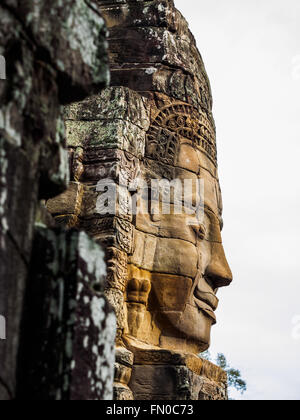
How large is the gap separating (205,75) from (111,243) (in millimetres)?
3190

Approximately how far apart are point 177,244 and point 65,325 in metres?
6.15

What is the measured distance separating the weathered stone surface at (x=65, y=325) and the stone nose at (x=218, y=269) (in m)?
6.42

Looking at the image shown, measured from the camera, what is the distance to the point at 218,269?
8.76 meters

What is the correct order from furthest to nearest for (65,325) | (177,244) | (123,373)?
(177,244) < (123,373) < (65,325)

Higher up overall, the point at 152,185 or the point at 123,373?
the point at 152,185

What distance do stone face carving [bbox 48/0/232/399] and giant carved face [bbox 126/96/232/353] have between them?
0.01 meters

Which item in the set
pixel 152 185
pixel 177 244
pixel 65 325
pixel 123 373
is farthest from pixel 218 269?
pixel 65 325

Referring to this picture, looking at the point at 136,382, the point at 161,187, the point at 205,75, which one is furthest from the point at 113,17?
the point at 136,382

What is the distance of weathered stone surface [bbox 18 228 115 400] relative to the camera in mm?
2127

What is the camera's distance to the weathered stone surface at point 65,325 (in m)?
2.13

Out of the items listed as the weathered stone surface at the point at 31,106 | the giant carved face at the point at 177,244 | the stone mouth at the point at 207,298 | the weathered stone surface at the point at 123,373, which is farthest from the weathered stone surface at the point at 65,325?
the stone mouth at the point at 207,298

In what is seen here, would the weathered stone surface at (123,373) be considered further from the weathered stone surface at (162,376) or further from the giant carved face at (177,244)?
the giant carved face at (177,244)

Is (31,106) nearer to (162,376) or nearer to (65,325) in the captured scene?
(65,325)

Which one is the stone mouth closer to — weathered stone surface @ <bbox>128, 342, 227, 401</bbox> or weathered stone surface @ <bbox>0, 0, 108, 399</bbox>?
weathered stone surface @ <bbox>128, 342, 227, 401</bbox>
